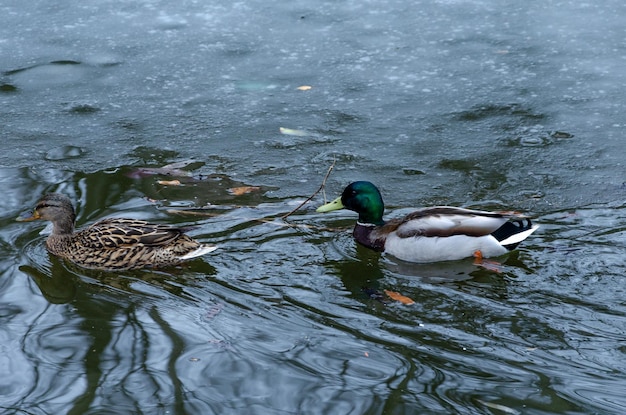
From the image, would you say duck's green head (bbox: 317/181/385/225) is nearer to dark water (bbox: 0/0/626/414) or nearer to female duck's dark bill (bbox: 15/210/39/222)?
dark water (bbox: 0/0/626/414)

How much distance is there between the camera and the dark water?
4.85 meters

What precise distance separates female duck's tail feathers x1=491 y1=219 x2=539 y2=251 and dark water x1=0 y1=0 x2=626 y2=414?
0.45 feet

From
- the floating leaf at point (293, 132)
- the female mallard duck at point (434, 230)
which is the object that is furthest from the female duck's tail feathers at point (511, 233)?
the floating leaf at point (293, 132)

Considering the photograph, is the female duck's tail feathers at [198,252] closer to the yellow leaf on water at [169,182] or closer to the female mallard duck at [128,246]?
the female mallard duck at [128,246]

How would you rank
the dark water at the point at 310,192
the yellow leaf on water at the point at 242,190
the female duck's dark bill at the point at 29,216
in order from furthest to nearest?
the yellow leaf on water at the point at 242,190
the female duck's dark bill at the point at 29,216
the dark water at the point at 310,192

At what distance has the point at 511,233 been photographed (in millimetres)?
6328

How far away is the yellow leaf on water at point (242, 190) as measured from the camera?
7.18m

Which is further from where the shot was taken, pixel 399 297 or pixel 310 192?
pixel 310 192

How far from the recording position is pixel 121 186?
288 inches

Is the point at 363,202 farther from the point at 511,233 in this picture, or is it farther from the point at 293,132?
the point at 293,132

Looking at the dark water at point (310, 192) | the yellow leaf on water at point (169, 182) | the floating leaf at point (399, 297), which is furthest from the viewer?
the yellow leaf on water at point (169, 182)

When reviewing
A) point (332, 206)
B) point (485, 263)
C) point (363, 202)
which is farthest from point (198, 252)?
point (485, 263)

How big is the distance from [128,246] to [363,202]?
64.5 inches

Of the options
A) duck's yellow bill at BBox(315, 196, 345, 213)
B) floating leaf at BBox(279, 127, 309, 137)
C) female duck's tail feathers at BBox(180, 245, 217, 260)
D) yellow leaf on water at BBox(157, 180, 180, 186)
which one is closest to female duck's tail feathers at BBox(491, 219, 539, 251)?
duck's yellow bill at BBox(315, 196, 345, 213)
